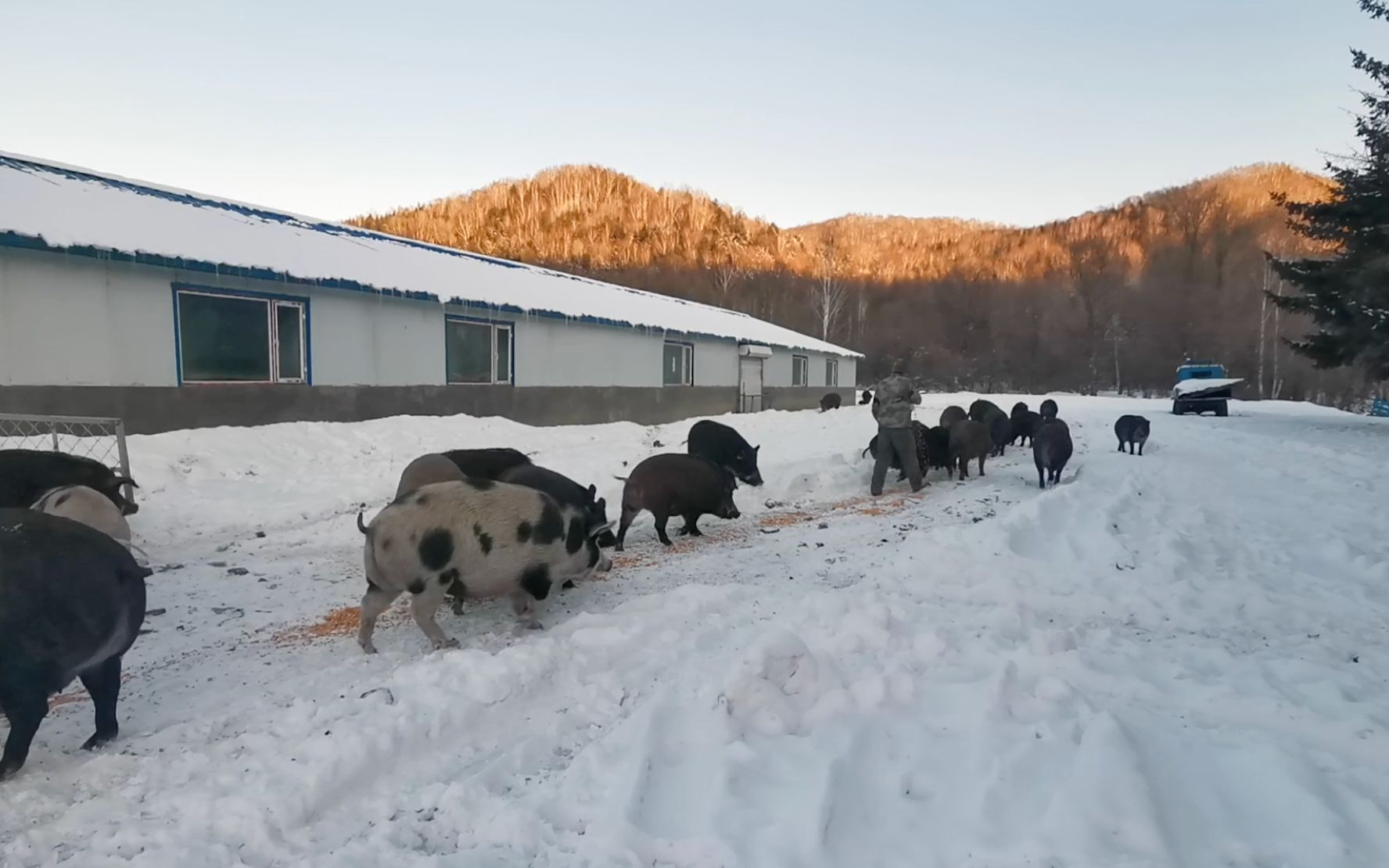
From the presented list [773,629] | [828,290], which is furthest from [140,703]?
[828,290]

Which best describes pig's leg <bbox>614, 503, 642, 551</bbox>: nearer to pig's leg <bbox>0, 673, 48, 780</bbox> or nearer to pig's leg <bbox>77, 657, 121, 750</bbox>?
pig's leg <bbox>77, 657, 121, 750</bbox>

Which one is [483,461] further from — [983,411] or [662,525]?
[983,411]

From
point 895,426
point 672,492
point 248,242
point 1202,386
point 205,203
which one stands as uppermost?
point 205,203

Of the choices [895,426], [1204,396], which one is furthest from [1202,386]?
[895,426]

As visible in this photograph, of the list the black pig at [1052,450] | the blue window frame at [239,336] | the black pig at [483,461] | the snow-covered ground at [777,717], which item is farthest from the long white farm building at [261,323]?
the black pig at [1052,450]

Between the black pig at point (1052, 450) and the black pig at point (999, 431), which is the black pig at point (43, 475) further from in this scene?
the black pig at point (999, 431)

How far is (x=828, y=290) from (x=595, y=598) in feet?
176

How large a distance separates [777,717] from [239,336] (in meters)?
12.1

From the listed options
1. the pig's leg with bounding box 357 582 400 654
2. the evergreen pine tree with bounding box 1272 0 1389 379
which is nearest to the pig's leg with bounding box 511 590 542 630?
the pig's leg with bounding box 357 582 400 654

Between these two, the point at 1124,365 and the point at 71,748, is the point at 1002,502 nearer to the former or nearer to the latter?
the point at 71,748

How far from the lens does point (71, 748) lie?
3158 millimetres

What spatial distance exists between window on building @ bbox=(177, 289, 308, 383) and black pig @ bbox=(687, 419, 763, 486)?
7.64m

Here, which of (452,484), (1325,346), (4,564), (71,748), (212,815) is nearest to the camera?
(212,815)

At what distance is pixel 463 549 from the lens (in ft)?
14.2
